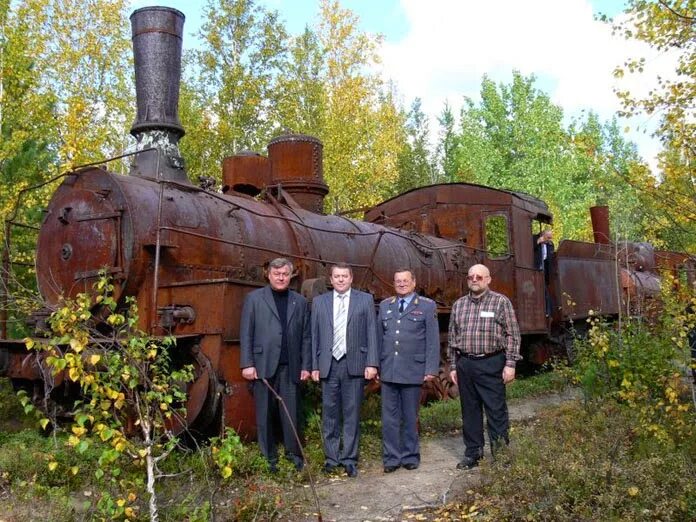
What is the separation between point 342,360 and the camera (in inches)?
217

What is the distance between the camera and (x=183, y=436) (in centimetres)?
561

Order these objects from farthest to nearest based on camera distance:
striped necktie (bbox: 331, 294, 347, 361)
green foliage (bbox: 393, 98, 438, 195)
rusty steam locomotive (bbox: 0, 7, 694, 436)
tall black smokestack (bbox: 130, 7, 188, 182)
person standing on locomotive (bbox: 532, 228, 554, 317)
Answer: green foliage (bbox: 393, 98, 438, 195) → person standing on locomotive (bbox: 532, 228, 554, 317) → tall black smokestack (bbox: 130, 7, 188, 182) → striped necktie (bbox: 331, 294, 347, 361) → rusty steam locomotive (bbox: 0, 7, 694, 436)

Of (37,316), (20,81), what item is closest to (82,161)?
(20,81)

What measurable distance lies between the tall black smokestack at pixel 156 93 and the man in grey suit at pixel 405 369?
2476 mm

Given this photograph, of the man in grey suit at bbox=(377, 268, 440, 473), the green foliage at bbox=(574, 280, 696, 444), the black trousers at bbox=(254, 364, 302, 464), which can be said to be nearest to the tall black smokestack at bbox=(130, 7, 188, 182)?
the black trousers at bbox=(254, 364, 302, 464)

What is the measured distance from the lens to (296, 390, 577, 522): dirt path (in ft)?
14.8

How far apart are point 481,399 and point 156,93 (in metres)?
3.94

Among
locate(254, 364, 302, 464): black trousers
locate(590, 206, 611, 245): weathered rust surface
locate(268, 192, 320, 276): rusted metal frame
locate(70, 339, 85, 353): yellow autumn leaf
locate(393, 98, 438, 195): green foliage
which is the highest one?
locate(393, 98, 438, 195): green foliage

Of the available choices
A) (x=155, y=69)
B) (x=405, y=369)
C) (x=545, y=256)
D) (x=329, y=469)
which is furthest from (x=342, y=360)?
(x=545, y=256)

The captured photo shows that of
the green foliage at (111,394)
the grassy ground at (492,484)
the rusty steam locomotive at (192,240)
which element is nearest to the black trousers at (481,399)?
the grassy ground at (492,484)

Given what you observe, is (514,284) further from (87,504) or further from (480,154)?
(480,154)

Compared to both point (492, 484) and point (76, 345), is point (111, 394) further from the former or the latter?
point (492, 484)

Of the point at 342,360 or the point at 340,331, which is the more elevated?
the point at 340,331

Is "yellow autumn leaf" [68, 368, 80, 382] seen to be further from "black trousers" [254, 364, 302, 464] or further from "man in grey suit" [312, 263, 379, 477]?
"man in grey suit" [312, 263, 379, 477]
